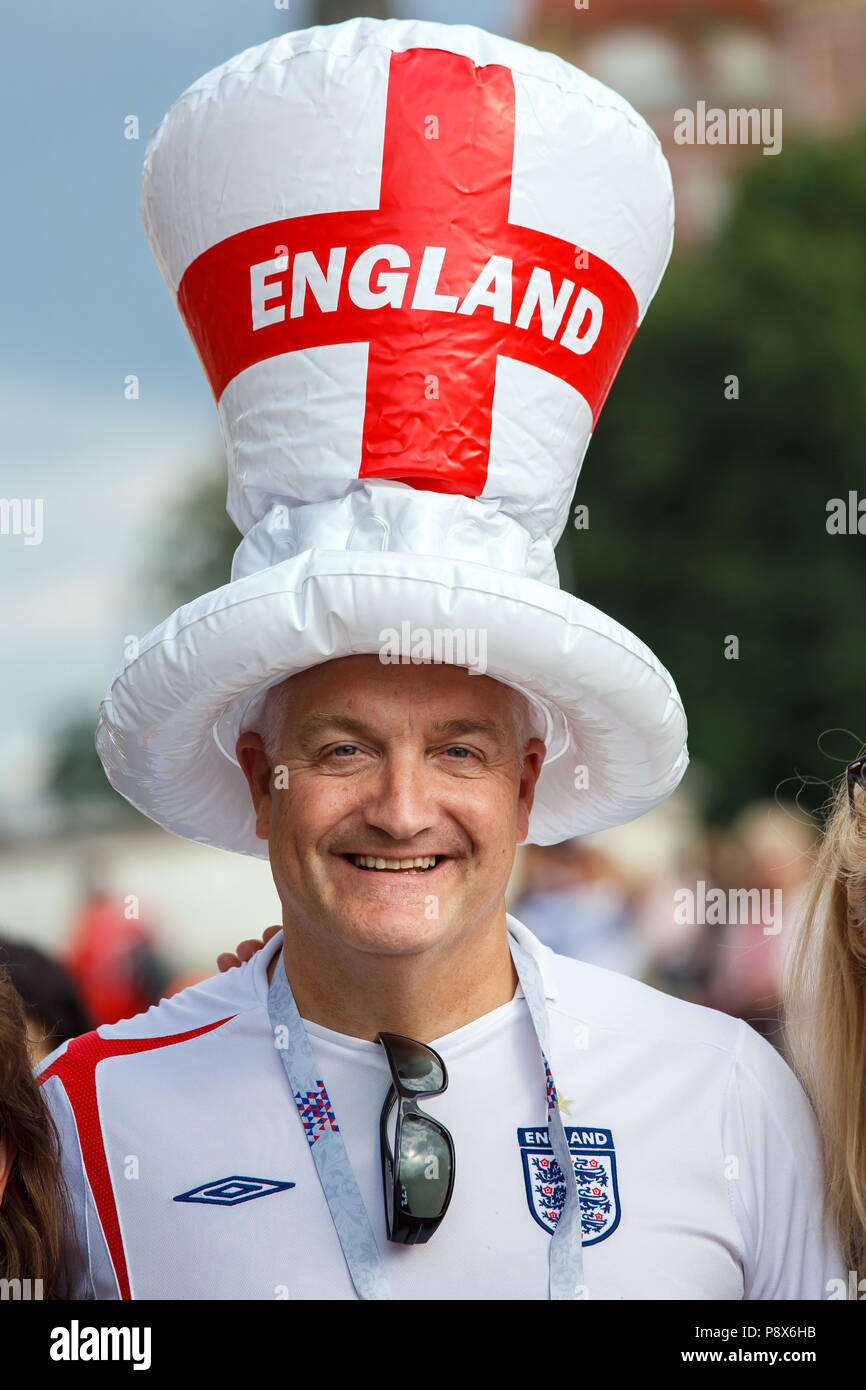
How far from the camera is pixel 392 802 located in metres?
2.54

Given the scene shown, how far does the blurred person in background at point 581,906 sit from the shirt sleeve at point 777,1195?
4.33 metres

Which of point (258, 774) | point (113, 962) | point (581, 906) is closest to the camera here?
point (258, 774)

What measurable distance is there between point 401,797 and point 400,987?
384 mm

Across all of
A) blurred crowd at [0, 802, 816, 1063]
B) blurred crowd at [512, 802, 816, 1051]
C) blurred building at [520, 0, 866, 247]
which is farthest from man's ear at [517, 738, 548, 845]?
blurred building at [520, 0, 866, 247]

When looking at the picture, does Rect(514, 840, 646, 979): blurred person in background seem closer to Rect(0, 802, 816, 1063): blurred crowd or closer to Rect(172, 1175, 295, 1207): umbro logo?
Rect(0, 802, 816, 1063): blurred crowd

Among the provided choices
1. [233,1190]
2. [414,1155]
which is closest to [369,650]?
[414,1155]

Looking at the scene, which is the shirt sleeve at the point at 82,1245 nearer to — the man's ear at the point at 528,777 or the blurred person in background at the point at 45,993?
the blurred person in background at the point at 45,993

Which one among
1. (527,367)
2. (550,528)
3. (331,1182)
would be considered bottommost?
(331,1182)

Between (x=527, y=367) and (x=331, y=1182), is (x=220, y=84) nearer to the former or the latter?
(x=527, y=367)

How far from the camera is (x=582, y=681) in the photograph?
257 cm

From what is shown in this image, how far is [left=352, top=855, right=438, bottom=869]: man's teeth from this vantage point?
257 cm

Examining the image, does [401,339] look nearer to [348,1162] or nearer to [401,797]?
[401,797]
